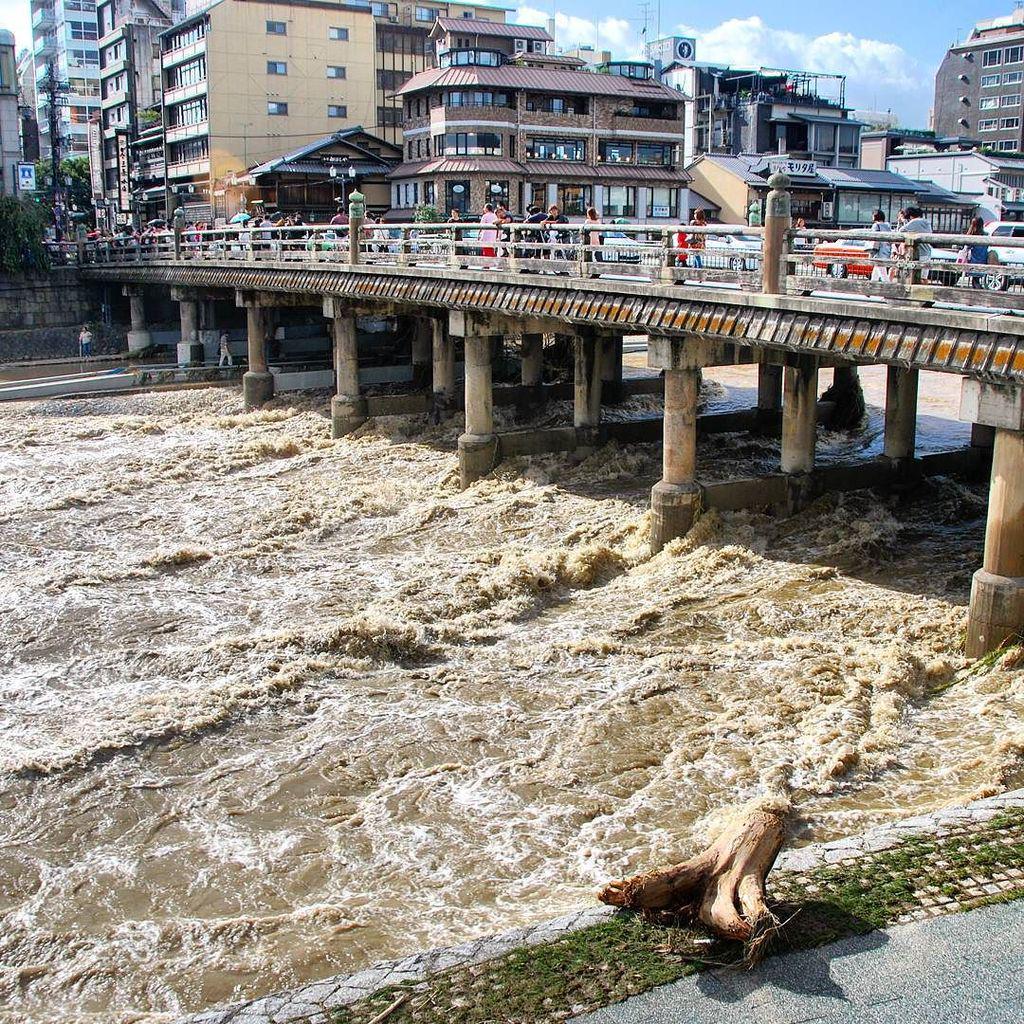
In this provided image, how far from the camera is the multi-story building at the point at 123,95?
6588 cm

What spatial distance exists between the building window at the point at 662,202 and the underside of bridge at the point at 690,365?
2277cm

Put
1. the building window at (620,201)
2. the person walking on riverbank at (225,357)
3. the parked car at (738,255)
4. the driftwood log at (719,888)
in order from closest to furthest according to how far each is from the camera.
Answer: the driftwood log at (719,888), the parked car at (738,255), the person walking on riverbank at (225,357), the building window at (620,201)

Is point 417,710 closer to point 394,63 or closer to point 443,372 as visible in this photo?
point 443,372

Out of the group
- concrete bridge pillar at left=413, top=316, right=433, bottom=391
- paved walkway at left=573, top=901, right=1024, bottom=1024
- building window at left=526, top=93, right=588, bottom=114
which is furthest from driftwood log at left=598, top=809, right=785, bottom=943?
building window at left=526, top=93, right=588, bottom=114

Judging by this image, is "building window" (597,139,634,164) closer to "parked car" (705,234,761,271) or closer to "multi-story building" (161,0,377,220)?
"multi-story building" (161,0,377,220)

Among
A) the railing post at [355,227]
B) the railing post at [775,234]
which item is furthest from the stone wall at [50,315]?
the railing post at [775,234]

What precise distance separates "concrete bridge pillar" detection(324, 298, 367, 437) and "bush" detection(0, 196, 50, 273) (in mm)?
22632

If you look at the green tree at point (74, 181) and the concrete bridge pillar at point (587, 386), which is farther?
the green tree at point (74, 181)

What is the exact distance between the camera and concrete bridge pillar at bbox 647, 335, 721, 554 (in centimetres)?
1803

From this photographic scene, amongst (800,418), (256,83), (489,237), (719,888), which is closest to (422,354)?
(489,237)

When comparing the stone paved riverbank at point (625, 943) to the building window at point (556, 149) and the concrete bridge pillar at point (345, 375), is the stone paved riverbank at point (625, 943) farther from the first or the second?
the building window at point (556, 149)

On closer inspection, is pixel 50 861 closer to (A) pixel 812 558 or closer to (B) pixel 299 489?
(A) pixel 812 558

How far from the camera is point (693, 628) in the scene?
14.8 meters

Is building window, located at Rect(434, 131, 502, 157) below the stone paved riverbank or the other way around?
the other way around
